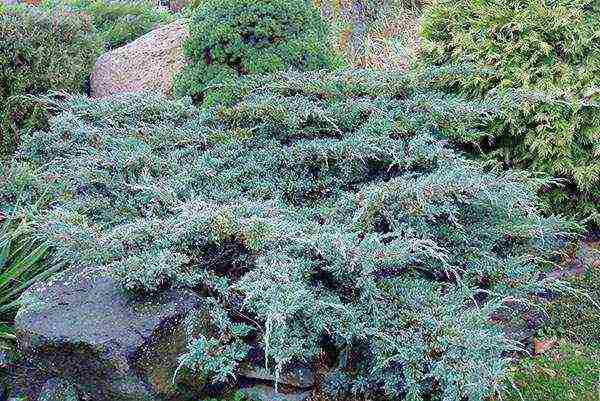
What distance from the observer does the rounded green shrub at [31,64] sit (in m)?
5.32

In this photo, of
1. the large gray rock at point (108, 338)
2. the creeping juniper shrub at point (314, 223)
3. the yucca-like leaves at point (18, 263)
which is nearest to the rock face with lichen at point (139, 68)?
the creeping juniper shrub at point (314, 223)

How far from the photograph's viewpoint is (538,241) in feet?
13.0

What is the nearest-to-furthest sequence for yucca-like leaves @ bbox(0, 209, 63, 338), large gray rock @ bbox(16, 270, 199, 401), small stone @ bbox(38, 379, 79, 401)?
large gray rock @ bbox(16, 270, 199, 401), small stone @ bbox(38, 379, 79, 401), yucca-like leaves @ bbox(0, 209, 63, 338)

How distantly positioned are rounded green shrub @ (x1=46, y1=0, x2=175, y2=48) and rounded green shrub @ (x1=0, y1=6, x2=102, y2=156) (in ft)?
5.71

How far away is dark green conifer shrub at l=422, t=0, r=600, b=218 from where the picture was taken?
4.19m

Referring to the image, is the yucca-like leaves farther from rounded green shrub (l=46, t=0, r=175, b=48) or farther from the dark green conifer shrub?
rounded green shrub (l=46, t=0, r=175, b=48)

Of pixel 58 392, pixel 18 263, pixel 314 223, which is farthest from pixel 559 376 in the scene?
pixel 18 263

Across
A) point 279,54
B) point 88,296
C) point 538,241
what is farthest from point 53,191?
point 538,241

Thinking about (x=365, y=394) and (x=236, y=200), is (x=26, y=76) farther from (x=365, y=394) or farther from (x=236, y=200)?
(x=365, y=394)

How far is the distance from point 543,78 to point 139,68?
3612mm

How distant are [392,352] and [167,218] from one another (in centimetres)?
135

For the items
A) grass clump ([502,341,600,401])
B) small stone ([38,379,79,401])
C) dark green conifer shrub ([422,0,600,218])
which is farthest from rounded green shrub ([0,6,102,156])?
grass clump ([502,341,600,401])

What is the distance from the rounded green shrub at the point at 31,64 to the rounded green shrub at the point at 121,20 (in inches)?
68.5

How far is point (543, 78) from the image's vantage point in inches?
171
